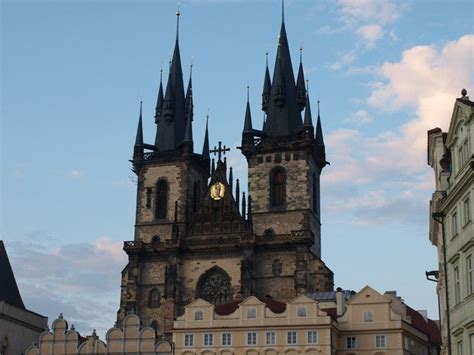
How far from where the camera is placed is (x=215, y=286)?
72500 mm

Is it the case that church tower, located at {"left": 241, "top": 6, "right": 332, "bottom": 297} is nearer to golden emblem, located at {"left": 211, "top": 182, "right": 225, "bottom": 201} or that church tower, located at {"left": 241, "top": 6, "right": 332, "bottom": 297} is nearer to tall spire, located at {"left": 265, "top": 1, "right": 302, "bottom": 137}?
tall spire, located at {"left": 265, "top": 1, "right": 302, "bottom": 137}

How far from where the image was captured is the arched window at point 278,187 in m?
74.6

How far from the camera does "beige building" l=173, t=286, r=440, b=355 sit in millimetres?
52312

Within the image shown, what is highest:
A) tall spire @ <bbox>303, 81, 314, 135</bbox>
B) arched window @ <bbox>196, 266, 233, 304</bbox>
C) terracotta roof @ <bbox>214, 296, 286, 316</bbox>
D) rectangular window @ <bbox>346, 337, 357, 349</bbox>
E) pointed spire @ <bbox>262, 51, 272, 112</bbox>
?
pointed spire @ <bbox>262, 51, 272, 112</bbox>

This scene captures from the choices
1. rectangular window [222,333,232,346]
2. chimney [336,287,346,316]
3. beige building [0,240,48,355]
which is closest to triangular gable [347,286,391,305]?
chimney [336,287,346,316]

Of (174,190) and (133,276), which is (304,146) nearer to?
(174,190)

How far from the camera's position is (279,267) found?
71.3 metres

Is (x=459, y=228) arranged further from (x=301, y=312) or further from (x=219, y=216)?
(x=219, y=216)

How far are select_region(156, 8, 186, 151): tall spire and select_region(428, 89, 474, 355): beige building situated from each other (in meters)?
52.9

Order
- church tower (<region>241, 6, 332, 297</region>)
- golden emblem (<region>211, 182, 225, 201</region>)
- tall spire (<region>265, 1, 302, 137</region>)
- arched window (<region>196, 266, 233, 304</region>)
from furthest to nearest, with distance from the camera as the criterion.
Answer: tall spire (<region>265, 1, 302, 137</region>), golden emblem (<region>211, 182, 225, 201</region>), arched window (<region>196, 266, 233, 304</region>), church tower (<region>241, 6, 332, 297</region>)

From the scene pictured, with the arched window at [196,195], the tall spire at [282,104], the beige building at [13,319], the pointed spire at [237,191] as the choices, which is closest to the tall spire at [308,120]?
the tall spire at [282,104]

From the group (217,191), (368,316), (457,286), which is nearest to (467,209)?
(457,286)

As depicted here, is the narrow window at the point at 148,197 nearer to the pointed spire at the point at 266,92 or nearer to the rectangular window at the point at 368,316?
the pointed spire at the point at 266,92

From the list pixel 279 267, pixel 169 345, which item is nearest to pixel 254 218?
pixel 279 267
